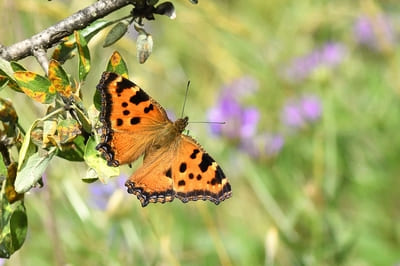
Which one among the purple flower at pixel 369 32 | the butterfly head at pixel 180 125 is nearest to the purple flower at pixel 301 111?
the purple flower at pixel 369 32

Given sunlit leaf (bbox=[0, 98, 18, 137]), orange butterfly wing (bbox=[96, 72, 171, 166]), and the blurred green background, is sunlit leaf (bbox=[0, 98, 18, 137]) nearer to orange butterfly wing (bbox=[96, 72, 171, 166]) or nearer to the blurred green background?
orange butterfly wing (bbox=[96, 72, 171, 166])

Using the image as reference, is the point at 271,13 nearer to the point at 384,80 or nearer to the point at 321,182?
the point at 384,80

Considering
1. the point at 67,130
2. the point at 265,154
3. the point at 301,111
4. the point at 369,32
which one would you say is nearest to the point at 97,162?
the point at 67,130

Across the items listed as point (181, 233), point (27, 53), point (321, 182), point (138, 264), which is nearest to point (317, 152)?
point (321, 182)

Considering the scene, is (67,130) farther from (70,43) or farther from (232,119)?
(232,119)

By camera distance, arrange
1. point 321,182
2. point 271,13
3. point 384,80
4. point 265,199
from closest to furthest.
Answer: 1. point 265,199
2. point 321,182
3. point 384,80
4. point 271,13

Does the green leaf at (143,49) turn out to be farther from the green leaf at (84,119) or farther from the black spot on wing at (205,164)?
the black spot on wing at (205,164)

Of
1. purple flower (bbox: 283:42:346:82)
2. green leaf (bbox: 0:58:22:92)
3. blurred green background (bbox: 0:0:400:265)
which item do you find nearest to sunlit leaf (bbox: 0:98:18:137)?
green leaf (bbox: 0:58:22:92)
